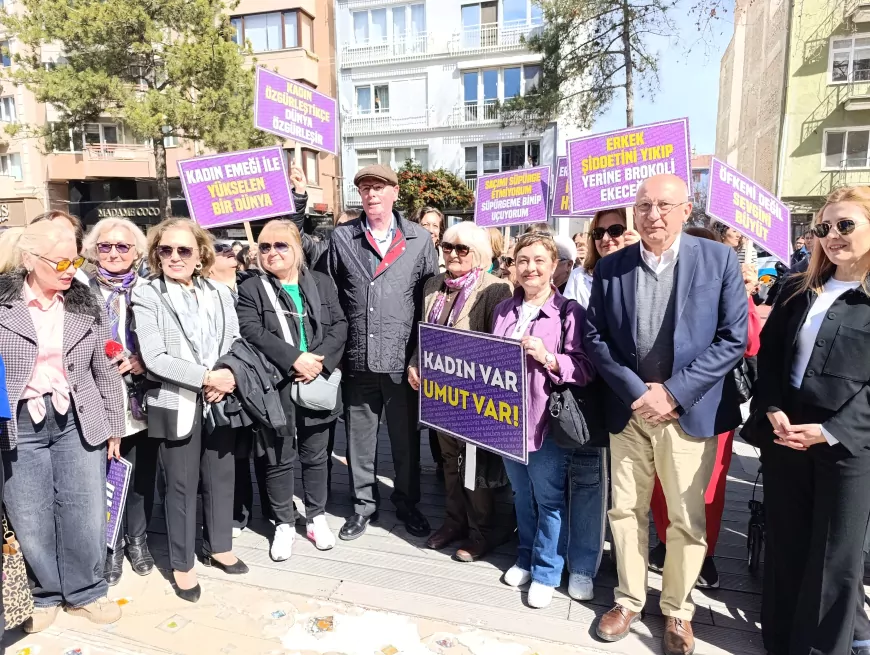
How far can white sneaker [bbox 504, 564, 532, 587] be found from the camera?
3.44m

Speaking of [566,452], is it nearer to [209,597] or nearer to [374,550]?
[374,550]

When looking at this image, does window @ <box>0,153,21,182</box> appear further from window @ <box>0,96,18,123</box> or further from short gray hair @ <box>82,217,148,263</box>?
short gray hair @ <box>82,217,148,263</box>

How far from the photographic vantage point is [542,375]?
3127 mm

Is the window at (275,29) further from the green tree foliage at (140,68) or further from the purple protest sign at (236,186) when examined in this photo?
the purple protest sign at (236,186)

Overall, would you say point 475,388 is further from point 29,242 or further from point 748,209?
point 748,209

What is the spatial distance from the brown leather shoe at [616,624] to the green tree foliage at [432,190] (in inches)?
869

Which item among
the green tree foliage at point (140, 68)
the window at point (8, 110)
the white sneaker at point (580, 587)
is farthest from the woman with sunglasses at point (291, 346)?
the window at point (8, 110)

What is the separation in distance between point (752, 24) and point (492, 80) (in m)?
18.7

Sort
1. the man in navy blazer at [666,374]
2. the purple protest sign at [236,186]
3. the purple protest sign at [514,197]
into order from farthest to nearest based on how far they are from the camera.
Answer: the purple protest sign at [514,197] < the purple protest sign at [236,186] < the man in navy blazer at [666,374]

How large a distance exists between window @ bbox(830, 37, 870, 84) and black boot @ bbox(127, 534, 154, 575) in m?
29.2

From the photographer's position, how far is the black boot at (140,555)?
142 inches

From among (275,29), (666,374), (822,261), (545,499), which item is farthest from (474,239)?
(275,29)

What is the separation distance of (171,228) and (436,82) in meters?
26.5

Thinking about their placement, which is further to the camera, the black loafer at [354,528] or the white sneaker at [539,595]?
the black loafer at [354,528]
